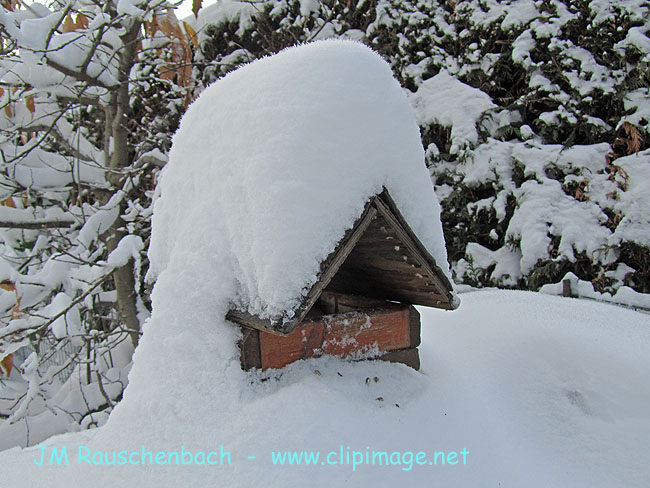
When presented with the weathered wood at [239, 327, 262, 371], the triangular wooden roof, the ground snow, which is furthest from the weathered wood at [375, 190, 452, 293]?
the weathered wood at [239, 327, 262, 371]

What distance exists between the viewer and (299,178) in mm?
920

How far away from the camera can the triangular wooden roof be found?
36.8 inches

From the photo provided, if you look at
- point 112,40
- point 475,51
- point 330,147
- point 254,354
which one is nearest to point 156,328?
point 254,354

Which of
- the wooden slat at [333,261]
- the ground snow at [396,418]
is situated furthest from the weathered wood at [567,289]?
the wooden slat at [333,261]

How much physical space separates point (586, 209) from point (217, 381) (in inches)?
97.7

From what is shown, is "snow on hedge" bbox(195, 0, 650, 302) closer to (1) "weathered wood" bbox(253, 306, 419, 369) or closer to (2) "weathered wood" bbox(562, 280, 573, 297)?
(2) "weathered wood" bbox(562, 280, 573, 297)

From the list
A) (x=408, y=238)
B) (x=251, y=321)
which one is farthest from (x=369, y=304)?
(x=251, y=321)

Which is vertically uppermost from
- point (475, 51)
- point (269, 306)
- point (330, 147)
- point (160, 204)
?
point (475, 51)

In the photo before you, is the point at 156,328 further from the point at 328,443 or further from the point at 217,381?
the point at 328,443

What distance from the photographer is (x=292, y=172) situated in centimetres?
92

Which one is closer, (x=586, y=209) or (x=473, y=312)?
(x=473, y=312)

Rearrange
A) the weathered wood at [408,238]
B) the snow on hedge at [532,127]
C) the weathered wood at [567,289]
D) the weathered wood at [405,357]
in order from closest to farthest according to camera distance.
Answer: the weathered wood at [408,238]
the weathered wood at [405,357]
the weathered wood at [567,289]
the snow on hedge at [532,127]

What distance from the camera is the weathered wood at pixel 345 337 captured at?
1107 mm

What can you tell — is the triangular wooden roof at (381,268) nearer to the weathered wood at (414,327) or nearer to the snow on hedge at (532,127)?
the weathered wood at (414,327)
